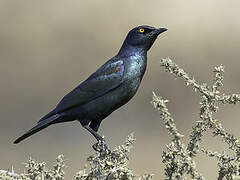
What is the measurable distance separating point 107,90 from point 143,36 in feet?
1.99

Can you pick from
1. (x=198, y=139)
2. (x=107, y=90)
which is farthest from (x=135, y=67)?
(x=198, y=139)

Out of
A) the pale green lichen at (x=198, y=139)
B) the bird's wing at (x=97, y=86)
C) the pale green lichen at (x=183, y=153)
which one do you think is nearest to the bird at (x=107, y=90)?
the bird's wing at (x=97, y=86)

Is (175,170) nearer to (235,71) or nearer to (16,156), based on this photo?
(16,156)

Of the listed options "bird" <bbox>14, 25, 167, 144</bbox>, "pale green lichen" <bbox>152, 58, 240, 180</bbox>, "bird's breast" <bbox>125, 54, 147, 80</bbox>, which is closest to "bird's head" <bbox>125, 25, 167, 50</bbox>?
"bird" <bbox>14, 25, 167, 144</bbox>

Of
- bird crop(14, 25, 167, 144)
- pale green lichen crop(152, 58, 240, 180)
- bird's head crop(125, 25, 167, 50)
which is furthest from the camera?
bird's head crop(125, 25, 167, 50)

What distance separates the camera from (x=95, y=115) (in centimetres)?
562

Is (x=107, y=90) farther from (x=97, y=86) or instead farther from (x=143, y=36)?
(x=143, y=36)

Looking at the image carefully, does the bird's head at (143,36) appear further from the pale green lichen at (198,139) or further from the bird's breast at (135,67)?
the pale green lichen at (198,139)

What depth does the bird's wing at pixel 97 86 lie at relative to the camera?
5.60 metres

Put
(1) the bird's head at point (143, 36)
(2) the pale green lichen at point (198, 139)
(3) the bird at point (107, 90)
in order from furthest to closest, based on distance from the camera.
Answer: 1. (1) the bird's head at point (143, 36)
2. (3) the bird at point (107, 90)
3. (2) the pale green lichen at point (198, 139)

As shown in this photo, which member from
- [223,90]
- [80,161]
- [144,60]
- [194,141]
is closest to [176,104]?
[223,90]

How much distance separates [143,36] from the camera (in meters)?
5.87

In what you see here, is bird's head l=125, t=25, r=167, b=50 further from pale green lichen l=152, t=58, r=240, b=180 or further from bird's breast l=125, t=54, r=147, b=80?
pale green lichen l=152, t=58, r=240, b=180

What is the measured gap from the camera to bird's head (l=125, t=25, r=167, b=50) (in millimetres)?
5852
